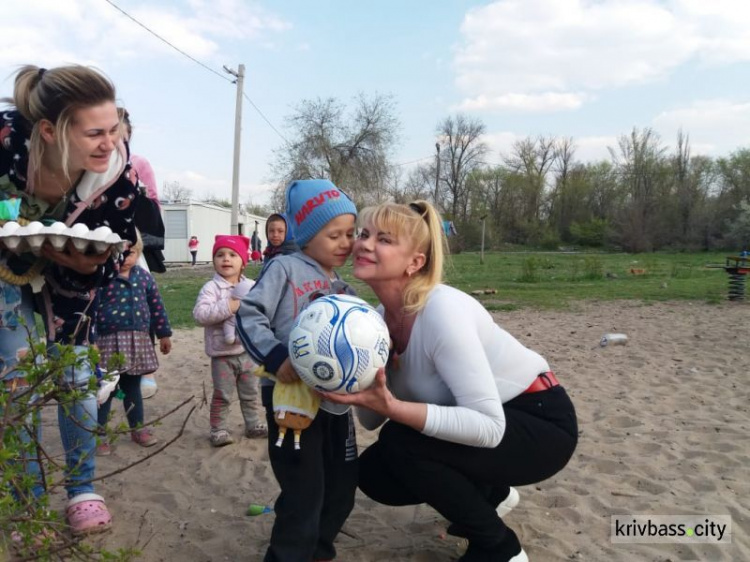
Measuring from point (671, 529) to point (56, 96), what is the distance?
3.37 meters

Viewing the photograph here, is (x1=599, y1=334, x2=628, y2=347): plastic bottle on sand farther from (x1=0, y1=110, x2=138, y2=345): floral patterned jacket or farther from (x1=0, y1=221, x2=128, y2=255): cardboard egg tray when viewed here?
(x1=0, y1=221, x2=128, y2=255): cardboard egg tray

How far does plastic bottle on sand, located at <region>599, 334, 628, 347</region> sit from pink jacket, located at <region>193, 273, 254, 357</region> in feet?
16.6

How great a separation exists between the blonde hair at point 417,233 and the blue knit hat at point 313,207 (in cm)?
12

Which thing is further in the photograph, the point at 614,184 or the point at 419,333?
the point at 614,184

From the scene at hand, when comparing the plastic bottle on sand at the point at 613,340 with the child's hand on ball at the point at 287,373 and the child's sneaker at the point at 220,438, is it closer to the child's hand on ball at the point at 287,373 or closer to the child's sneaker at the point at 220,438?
the child's sneaker at the point at 220,438

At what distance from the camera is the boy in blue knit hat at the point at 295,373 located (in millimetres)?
2398

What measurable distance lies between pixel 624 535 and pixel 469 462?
1053 mm

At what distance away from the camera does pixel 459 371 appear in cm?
231

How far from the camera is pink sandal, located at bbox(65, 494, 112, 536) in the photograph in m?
2.85

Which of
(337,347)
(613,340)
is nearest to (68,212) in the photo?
(337,347)

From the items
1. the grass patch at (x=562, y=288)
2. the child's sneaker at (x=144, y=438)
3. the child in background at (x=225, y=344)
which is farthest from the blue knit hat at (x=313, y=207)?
the grass patch at (x=562, y=288)

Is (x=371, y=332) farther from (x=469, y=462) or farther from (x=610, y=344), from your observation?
(x=610, y=344)

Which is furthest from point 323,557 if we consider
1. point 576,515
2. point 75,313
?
point 75,313

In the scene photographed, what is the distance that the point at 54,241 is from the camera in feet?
7.62
